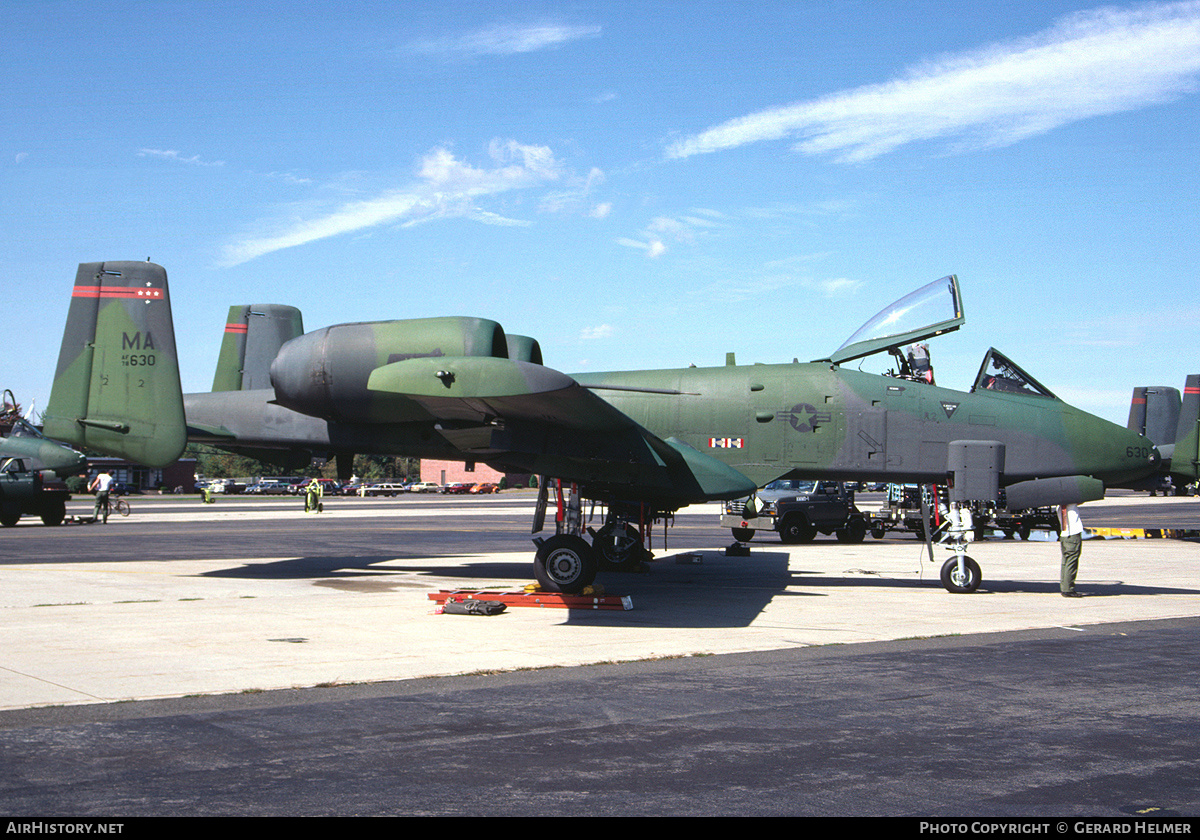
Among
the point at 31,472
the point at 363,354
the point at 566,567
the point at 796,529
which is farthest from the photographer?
the point at 31,472

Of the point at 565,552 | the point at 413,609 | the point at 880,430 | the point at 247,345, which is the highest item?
the point at 247,345

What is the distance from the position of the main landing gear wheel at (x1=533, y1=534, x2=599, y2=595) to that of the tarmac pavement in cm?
52

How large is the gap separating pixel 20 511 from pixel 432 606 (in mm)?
23225

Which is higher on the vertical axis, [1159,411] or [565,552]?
[1159,411]

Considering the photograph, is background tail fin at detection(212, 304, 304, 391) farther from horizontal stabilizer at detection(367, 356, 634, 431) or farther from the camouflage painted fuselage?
horizontal stabilizer at detection(367, 356, 634, 431)

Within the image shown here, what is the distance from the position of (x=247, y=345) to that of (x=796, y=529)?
52.9 feet

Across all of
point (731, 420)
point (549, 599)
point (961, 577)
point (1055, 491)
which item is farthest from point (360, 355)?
point (1055, 491)

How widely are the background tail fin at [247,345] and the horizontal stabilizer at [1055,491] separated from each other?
43.3 feet

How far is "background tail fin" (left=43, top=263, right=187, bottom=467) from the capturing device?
46.1 feet

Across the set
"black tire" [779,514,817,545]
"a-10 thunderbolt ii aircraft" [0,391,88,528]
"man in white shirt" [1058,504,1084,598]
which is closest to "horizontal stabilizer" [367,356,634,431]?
"man in white shirt" [1058,504,1084,598]

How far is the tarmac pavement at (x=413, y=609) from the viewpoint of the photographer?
8273 mm

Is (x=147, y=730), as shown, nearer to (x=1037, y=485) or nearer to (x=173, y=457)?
(x=173, y=457)

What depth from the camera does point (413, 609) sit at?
39.1 feet

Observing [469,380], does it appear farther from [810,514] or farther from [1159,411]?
[1159,411]
